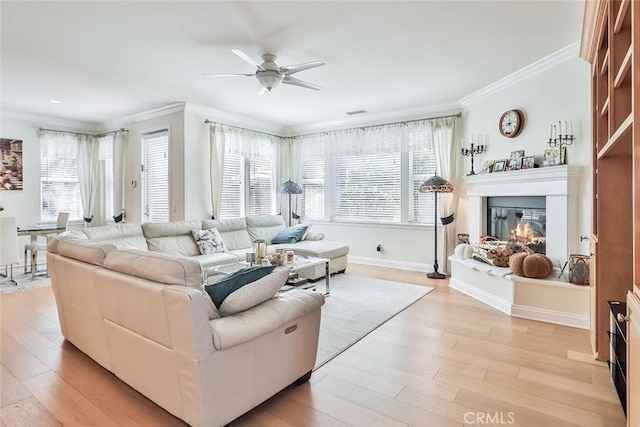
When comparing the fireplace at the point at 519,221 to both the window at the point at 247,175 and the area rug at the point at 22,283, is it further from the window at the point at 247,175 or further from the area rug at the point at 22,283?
the area rug at the point at 22,283

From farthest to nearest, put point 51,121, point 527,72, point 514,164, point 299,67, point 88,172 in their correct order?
1. point 88,172
2. point 51,121
3. point 514,164
4. point 527,72
5. point 299,67

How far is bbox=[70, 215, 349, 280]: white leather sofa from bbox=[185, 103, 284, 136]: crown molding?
1751mm

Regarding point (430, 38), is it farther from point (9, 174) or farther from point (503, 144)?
point (9, 174)

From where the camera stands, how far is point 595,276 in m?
2.62

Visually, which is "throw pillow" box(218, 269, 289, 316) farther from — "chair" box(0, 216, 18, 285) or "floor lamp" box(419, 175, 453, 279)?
"chair" box(0, 216, 18, 285)

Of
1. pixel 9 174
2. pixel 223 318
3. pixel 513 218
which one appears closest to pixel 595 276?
pixel 513 218

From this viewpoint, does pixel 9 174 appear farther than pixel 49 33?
Yes

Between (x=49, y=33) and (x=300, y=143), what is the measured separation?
4.41 m

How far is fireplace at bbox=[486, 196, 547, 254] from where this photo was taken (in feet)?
13.3

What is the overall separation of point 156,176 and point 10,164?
2.41 metres

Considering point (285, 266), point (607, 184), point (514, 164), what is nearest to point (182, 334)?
point (285, 266)

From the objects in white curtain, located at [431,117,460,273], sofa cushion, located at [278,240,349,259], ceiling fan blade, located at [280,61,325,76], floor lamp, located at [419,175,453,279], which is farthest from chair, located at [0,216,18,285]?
white curtain, located at [431,117,460,273]

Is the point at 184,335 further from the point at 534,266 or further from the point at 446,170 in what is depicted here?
the point at 446,170

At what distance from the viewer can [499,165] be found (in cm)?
438
